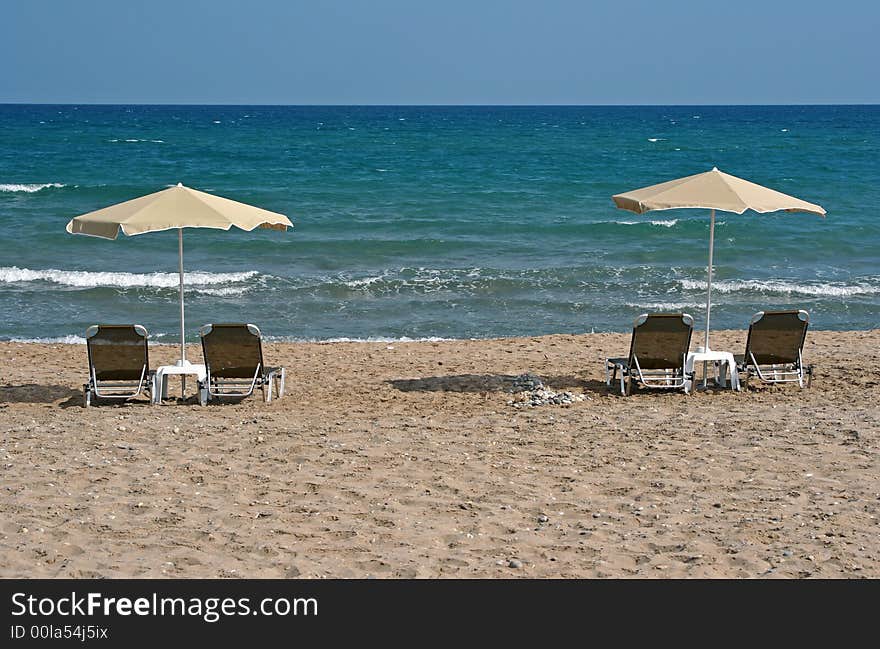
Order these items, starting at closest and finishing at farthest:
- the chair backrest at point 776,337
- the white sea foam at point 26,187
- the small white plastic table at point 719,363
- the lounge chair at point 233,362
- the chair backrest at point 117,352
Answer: the chair backrest at point 117,352
the lounge chair at point 233,362
the chair backrest at point 776,337
the small white plastic table at point 719,363
the white sea foam at point 26,187

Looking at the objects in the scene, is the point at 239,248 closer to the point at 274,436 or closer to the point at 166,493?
the point at 274,436

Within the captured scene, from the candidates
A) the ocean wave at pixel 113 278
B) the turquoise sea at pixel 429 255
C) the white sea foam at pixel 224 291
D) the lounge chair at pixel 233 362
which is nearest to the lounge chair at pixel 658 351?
the lounge chair at pixel 233 362

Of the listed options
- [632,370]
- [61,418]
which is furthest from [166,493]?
[632,370]

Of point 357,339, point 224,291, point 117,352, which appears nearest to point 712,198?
point 117,352

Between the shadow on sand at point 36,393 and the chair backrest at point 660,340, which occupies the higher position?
the chair backrest at point 660,340

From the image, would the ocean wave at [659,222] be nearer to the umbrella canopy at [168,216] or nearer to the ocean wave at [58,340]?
the ocean wave at [58,340]

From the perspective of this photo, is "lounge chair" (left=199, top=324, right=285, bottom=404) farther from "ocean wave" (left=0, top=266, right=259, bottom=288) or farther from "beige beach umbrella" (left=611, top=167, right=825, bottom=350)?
"ocean wave" (left=0, top=266, right=259, bottom=288)

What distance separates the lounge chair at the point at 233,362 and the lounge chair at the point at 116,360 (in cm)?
53

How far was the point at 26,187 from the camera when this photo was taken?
109 ft

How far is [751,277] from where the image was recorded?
749 inches

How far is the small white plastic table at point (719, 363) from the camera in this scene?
10000 millimetres

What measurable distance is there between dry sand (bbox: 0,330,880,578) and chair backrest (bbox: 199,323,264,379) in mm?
370

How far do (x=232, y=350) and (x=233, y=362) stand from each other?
0.13 meters

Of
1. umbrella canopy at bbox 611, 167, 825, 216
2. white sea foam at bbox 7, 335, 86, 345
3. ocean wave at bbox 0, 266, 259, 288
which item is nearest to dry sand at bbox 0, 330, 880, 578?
umbrella canopy at bbox 611, 167, 825, 216
